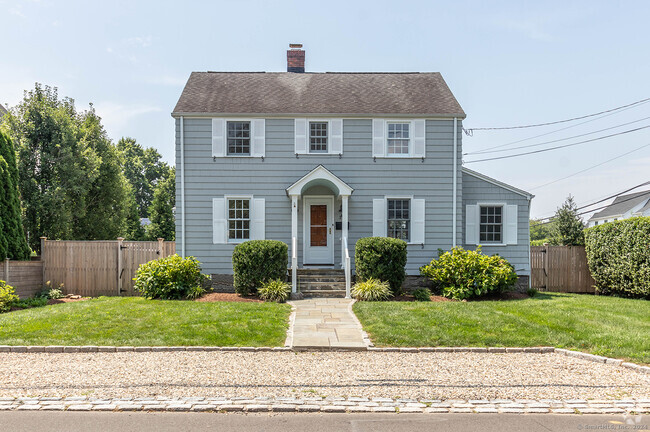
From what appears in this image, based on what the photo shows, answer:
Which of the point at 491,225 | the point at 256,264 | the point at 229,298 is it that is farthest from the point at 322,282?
the point at 491,225

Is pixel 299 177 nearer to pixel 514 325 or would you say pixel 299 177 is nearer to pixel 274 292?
pixel 274 292

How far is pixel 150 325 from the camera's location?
851 centimetres

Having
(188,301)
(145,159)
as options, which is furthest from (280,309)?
(145,159)

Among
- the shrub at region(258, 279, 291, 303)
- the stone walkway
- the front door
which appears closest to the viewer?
the stone walkway

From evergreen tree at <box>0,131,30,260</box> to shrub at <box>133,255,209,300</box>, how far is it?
137 inches

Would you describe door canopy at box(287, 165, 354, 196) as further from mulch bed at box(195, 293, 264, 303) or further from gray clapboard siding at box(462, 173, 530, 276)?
gray clapboard siding at box(462, 173, 530, 276)

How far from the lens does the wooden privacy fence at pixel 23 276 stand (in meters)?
12.1

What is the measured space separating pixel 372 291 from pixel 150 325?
18.7ft

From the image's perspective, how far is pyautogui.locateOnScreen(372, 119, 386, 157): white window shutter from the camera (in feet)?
47.6

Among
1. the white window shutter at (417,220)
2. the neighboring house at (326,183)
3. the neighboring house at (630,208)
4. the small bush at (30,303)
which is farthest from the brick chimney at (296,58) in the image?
the neighboring house at (630,208)

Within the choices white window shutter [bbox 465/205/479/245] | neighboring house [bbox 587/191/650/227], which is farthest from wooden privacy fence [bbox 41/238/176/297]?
neighboring house [bbox 587/191/650/227]

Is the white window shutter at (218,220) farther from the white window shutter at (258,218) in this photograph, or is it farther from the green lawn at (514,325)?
the green lawn at (514,325)

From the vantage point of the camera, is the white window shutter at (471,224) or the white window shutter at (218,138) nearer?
the white window shutter at (218,138)

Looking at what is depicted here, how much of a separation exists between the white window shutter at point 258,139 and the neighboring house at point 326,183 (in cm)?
3
